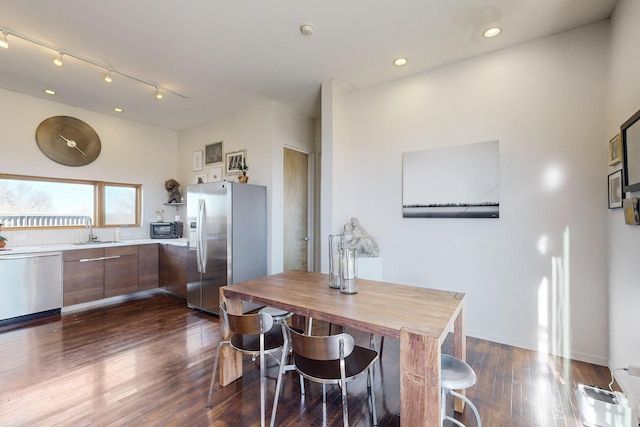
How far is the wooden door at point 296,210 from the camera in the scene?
14.2 feet

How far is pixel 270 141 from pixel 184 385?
309 cm

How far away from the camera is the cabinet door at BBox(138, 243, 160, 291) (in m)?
4.38

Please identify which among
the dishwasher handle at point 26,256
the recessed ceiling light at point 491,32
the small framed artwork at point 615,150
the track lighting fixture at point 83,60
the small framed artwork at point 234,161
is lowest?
the dishwasher handle at point 26,256

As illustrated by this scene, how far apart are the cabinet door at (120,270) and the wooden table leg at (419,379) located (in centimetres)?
443

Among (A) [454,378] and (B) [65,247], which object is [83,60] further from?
(A) [454,378]

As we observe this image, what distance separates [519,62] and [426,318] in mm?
2862

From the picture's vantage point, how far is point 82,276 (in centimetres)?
380

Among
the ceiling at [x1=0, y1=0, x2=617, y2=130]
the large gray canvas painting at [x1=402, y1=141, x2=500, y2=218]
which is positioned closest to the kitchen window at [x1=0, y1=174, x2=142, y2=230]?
the ceiling at [x1=0, y1=0, x2=617, y2=130]

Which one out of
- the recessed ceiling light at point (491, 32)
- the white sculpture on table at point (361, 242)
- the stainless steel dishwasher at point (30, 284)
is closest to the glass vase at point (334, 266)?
the white sculpture on table at point (361, 242)

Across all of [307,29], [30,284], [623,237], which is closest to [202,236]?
[30,284]

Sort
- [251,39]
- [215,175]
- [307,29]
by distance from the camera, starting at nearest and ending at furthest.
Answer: [307,29], [251,39], [215,175]

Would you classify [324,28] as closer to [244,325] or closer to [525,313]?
[244,325]

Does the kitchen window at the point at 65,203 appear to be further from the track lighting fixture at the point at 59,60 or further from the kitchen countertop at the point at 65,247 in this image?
the track lighting fixture at the point at 59,60

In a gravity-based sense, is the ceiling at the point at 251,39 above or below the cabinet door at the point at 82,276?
above
